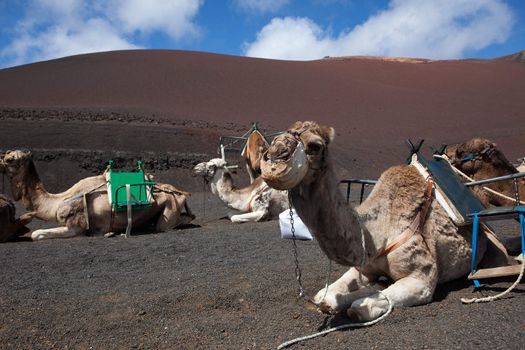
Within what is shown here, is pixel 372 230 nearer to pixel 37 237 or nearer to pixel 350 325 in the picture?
pixel 350 325

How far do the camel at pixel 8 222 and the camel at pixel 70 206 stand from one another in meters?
0.30

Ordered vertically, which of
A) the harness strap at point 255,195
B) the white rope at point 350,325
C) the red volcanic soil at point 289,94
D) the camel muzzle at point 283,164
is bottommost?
the white rope at point 350,325

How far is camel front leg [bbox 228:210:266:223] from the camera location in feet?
34.2

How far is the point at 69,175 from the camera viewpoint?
1959 cm

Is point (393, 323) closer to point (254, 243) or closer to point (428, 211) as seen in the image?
point (428, 211)

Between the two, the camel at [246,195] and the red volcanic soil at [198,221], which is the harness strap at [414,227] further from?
the camel at [246,195]

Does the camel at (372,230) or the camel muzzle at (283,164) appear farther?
the camel at (372,230)

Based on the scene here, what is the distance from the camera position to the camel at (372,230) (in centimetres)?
312

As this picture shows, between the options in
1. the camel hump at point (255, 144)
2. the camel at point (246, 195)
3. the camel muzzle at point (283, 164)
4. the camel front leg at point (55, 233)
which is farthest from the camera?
the camel hump at point (255, 144)

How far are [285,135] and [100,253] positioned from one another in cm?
501

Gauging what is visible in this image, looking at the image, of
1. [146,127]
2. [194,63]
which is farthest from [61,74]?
[146,127]

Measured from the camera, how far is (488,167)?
20.0 feet

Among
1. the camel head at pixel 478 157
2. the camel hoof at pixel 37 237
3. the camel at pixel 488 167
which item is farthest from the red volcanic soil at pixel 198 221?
the camel head at pixel 478 157

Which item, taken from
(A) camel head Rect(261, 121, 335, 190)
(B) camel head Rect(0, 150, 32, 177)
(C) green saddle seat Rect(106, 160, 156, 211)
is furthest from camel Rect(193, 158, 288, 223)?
(A) camel head Rect(261, 121, 335, 190)
